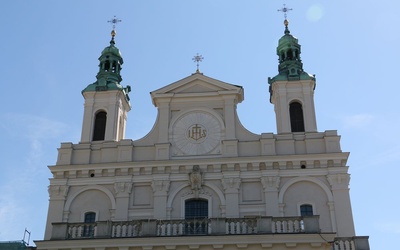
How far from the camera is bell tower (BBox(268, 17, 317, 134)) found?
29047 millimetres

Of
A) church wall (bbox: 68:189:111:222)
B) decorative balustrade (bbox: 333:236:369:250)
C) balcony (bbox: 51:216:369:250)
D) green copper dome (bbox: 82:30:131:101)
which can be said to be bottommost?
decorative balustrade (bbox: 333:236:369:250)

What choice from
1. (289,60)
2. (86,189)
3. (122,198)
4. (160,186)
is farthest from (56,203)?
(289,60)

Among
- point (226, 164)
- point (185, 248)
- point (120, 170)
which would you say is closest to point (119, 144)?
point (120, 170)

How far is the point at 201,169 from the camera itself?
89.4 feet

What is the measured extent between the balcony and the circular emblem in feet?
19.3

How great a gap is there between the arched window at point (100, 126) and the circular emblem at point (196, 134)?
4.17 m

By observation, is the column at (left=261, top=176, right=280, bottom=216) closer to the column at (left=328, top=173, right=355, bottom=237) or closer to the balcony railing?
the column at (left=328, top=173, right=355, bottom=237)

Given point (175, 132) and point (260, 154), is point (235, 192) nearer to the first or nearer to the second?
point (260, 154)

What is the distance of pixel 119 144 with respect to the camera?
93.6 feet

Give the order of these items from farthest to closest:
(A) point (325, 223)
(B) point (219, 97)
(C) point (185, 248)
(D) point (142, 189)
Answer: (B) point (219, 97)
(D) point (142, 189)
(A) point (325, 223)
(C) point (185, 248)

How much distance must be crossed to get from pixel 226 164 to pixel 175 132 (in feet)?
11.2

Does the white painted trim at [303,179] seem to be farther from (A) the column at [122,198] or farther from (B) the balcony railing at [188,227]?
(A) the column at [122,198]

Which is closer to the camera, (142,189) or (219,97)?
(142,189)

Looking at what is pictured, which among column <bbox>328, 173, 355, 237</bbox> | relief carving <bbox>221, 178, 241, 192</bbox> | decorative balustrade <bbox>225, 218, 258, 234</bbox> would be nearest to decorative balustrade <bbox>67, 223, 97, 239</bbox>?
decorative balustrade <bbox>225, 218, 258, 234</bbox>
